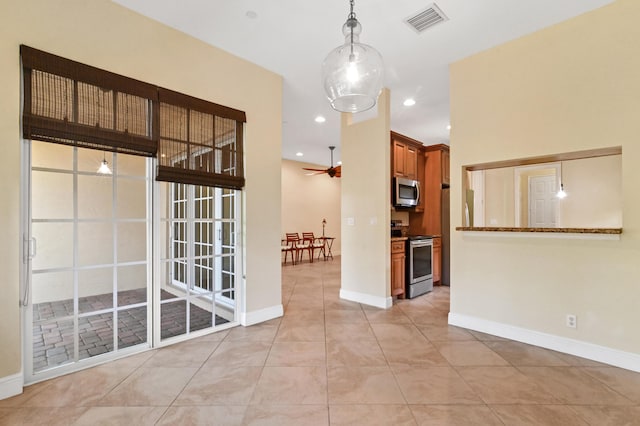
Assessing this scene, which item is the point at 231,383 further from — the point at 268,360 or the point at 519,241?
the point at 519,241

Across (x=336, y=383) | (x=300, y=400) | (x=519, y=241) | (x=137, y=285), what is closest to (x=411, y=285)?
(x=519, y=241)

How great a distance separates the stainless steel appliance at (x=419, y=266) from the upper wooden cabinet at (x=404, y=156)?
111cm

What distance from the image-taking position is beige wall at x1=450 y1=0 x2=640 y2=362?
2.56 m

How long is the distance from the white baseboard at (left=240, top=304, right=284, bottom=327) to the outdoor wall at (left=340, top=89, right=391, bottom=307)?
1.28 metres

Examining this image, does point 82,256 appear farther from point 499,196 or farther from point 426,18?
point 499,196

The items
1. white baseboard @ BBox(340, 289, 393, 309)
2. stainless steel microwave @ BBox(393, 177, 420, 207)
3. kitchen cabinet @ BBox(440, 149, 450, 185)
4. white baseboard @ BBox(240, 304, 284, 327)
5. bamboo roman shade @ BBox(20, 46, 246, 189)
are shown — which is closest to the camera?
bamboo roman shade @ BBox(20, 46, 246, 189)

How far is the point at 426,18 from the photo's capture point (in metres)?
2.78

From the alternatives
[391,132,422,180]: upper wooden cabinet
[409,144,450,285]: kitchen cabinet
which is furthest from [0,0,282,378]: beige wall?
[409,144,450,285]: kitchen cabinet

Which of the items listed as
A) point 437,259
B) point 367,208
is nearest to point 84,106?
point 367,208

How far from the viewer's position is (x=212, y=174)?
320 cm

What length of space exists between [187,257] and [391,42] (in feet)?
10.1

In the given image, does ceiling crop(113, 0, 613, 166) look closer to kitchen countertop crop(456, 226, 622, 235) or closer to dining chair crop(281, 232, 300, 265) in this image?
kitchen countertop crop(456, 226, 622, 235)

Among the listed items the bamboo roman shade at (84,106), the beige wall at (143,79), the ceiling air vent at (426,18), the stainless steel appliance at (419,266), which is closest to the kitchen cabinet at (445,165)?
the stainless steel appliance at (419,266)

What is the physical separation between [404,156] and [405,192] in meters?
0.61
